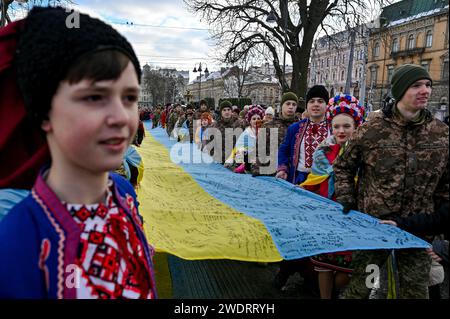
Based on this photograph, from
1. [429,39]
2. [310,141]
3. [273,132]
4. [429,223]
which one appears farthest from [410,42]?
[429,223]

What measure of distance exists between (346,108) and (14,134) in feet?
9.55

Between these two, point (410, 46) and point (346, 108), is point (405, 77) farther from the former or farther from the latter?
point (410, 46)

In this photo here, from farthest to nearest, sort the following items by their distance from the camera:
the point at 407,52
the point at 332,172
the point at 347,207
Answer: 1. the point at 407,52
2. the point at 332,172
3. the point at 347,207

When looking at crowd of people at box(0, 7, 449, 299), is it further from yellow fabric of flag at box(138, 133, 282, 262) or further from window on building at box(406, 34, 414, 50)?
window on building at box(406, 34, 414, 50)

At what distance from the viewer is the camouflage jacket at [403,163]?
103 inches

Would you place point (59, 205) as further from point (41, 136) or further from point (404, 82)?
point (404, 82)

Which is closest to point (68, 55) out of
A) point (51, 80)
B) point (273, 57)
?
point (51, 80)

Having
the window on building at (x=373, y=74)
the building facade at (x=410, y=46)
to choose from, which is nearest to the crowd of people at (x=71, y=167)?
the building facade at (x=410, y=46)

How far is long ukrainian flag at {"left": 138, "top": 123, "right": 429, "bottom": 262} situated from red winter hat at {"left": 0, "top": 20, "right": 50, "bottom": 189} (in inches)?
45.0

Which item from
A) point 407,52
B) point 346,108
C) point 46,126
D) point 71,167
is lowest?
point 71,167

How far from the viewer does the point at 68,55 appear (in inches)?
40.6

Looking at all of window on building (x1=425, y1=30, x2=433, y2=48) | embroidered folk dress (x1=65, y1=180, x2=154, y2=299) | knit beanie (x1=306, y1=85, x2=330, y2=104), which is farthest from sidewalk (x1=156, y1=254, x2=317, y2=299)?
window on building (x1=425, y1=30, x2=433, y2=48)

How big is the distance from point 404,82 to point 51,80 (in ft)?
7.87

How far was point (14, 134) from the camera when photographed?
124 cm
